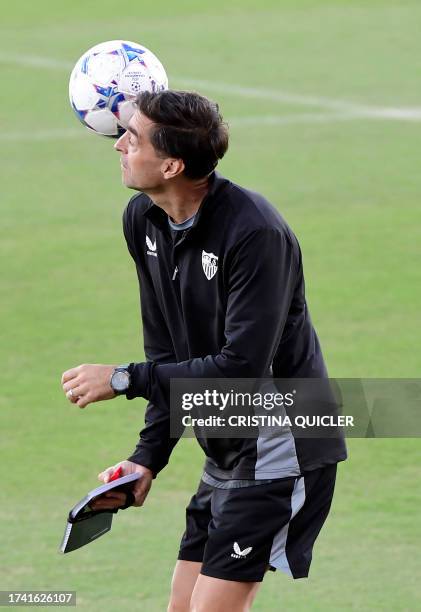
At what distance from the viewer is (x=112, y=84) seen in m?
5.65

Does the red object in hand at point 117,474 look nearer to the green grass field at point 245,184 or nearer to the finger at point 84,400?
the finger at point 84,400

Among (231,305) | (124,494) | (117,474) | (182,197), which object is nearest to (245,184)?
(117,474)

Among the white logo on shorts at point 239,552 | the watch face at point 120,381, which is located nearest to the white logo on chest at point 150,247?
the watch face at point 120,381

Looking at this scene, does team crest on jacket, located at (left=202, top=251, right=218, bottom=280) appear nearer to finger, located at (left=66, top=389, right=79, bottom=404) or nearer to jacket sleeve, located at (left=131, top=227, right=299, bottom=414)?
jacket sleeve, located at (left=131, top=227, right=299, bottom=414)

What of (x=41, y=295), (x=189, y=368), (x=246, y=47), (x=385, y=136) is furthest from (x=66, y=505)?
(x=246, y=47)

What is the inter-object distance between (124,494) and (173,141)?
1.34 metres

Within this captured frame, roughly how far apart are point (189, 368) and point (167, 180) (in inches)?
25.7

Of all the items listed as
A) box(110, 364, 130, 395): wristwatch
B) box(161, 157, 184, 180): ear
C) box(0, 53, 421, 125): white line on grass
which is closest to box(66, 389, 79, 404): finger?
box(110, 364, 130, 395): wristwatch

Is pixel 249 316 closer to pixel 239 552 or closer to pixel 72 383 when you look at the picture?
pixel 72 383

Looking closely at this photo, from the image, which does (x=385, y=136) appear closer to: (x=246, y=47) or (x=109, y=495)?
(x=246, y=47)

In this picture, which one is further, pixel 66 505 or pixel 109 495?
pixel 66 505

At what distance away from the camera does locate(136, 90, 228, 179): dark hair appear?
476 centimetres

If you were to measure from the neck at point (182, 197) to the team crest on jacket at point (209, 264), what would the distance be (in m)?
0.20

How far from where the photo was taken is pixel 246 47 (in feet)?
72.7
